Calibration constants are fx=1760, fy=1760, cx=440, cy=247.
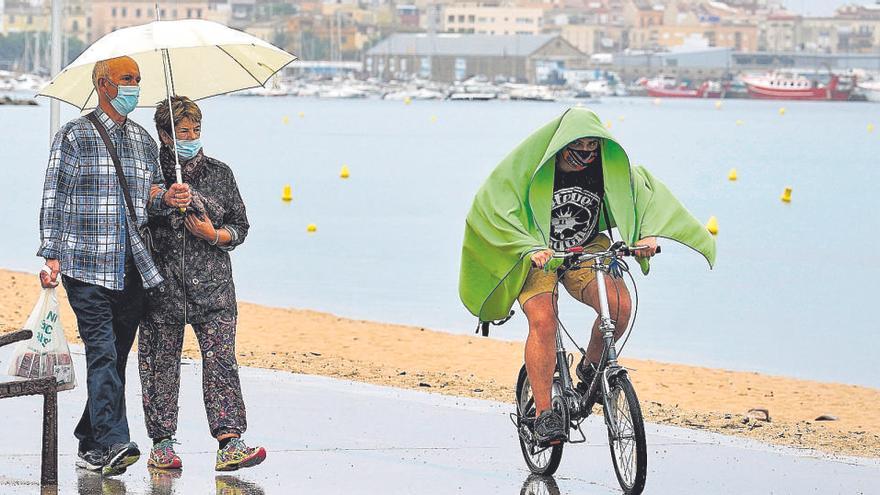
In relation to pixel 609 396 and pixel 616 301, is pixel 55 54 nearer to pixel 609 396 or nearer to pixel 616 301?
pixel 616 301

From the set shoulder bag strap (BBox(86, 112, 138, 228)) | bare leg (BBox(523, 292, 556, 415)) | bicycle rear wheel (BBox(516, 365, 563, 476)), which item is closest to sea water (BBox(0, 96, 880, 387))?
bicycle rear wheel (BBox(516, 365, 563, 476))

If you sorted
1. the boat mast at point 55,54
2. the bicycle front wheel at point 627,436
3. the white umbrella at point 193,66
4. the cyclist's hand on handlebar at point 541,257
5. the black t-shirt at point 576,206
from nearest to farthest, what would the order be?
the bicycle front wheel at point 627,436 < the cyclist's hand on handlebar at point 541,257 < the black t-shirt at point 576,206 < the white umbrella at point 193,66 < the boat mast at point 55,54

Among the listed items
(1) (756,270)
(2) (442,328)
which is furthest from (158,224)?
(1) (756,270)

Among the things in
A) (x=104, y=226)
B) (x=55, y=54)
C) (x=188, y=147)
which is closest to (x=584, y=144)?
(x=188, y=147)

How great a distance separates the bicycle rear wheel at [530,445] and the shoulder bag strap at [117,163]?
196cm

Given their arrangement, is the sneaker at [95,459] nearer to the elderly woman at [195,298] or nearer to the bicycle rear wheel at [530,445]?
the elderly woman at [195,298]

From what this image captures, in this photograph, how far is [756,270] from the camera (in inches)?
1270

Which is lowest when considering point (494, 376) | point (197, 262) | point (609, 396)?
point (494, 376)

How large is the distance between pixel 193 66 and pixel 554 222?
1992 mm

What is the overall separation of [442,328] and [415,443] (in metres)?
11.3

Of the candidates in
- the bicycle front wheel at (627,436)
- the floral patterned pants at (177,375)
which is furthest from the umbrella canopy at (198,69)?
the bicycle front wheel at (627,436)

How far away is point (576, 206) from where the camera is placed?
7.98 meters

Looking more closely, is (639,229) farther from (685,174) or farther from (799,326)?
(685,174)

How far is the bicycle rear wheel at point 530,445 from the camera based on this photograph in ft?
26.6
